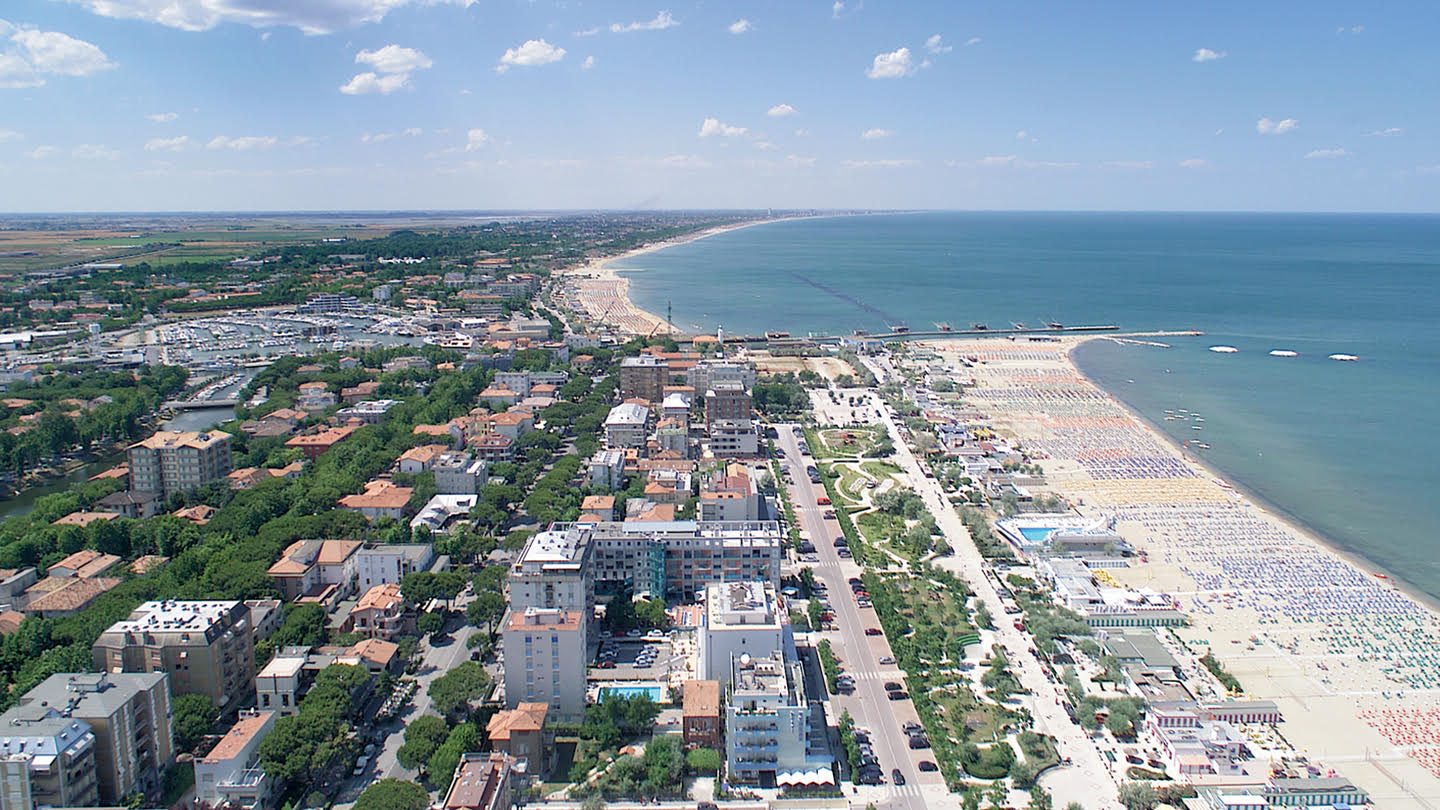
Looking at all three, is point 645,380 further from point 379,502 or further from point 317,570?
point 317,570

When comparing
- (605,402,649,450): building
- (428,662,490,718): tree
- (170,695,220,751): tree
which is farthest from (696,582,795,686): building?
(605,402,649,450): building

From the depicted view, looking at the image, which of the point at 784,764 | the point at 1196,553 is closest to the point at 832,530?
the point at 1196,553

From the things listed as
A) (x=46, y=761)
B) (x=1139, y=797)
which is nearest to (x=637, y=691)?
(x=1139, y=797)

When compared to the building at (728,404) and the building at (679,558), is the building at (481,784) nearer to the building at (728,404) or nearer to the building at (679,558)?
the building at (679,558)

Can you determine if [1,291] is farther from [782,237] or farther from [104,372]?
[782,237]

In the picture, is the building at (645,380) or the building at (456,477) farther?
the building at (645,380)

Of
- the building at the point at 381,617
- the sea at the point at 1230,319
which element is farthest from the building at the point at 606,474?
the sea at the point at 1230,319
